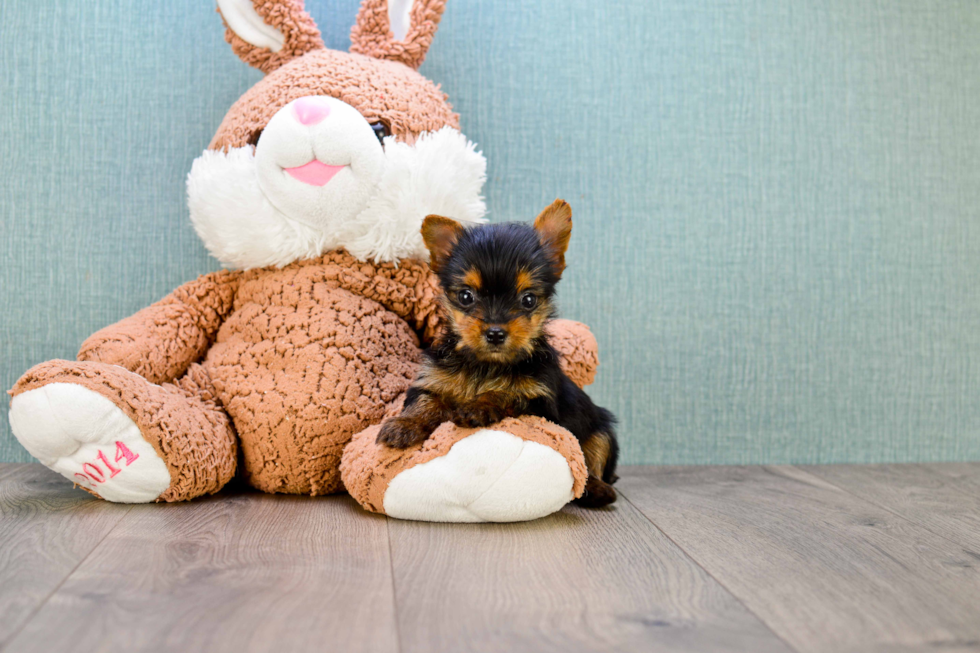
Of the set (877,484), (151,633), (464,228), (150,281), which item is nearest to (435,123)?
(464,228)

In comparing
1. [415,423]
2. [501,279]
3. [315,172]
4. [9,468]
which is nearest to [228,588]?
[415,423]

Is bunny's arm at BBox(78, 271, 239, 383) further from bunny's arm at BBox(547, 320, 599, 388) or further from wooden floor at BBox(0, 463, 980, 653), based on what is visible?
bunny's arm at BBox(547, 320, 599, 388)

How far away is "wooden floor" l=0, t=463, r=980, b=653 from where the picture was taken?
0.96m

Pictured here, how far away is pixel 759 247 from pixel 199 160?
1.57 meters

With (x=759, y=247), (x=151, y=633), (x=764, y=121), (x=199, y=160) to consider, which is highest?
(x=764, y=121)

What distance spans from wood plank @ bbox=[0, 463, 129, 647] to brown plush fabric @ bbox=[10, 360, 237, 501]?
145 millimetres

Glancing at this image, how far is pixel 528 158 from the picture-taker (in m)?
2.20

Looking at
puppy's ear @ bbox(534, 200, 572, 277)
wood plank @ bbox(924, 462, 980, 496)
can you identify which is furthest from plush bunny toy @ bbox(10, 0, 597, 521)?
wood plank @ bbox(924, 462, 980, 496)

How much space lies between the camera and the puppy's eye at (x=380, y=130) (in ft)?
5.72

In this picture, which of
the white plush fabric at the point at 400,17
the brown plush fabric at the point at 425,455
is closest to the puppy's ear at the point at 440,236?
the brown plush fabric at the point at 425,455

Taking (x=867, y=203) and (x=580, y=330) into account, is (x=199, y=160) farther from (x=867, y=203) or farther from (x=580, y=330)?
(x=867, y=203)

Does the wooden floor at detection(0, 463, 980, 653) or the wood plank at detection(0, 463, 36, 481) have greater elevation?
the wooden floor at detection(0, 463, 980, 653)

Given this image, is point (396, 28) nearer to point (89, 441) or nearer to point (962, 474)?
point (89, 441)

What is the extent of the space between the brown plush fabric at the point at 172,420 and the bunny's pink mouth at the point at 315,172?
1.79ft
